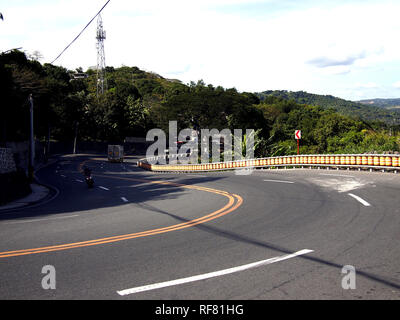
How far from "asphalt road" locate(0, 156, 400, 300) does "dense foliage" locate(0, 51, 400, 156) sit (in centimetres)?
2100

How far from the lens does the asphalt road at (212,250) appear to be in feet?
18.1

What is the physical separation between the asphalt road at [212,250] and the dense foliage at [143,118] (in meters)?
21.0

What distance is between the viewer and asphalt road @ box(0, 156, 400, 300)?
18.1 ft

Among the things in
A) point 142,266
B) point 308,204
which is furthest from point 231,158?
point 142,266

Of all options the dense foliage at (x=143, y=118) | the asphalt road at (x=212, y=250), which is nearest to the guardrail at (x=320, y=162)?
the dense foliage at (x=143, y=118)

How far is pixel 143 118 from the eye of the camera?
98000 millimetres

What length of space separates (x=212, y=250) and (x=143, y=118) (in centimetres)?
9243

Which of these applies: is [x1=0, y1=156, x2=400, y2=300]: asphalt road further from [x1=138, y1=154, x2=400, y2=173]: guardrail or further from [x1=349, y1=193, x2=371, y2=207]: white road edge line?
[x1=138, y1=154, x2=400, y2=173]: guardrail

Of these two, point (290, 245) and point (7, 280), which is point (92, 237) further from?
point (290, 245)

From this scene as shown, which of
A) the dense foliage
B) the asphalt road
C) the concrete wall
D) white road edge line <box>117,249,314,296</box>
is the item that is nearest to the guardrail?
the dense foliage

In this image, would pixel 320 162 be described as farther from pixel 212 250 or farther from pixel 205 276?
pixel 205 276

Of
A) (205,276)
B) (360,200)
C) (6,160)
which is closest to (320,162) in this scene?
(360,200)

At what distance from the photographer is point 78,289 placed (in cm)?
562

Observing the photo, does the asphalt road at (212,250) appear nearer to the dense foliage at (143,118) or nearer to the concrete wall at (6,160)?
the concrete wall at (6,160)
